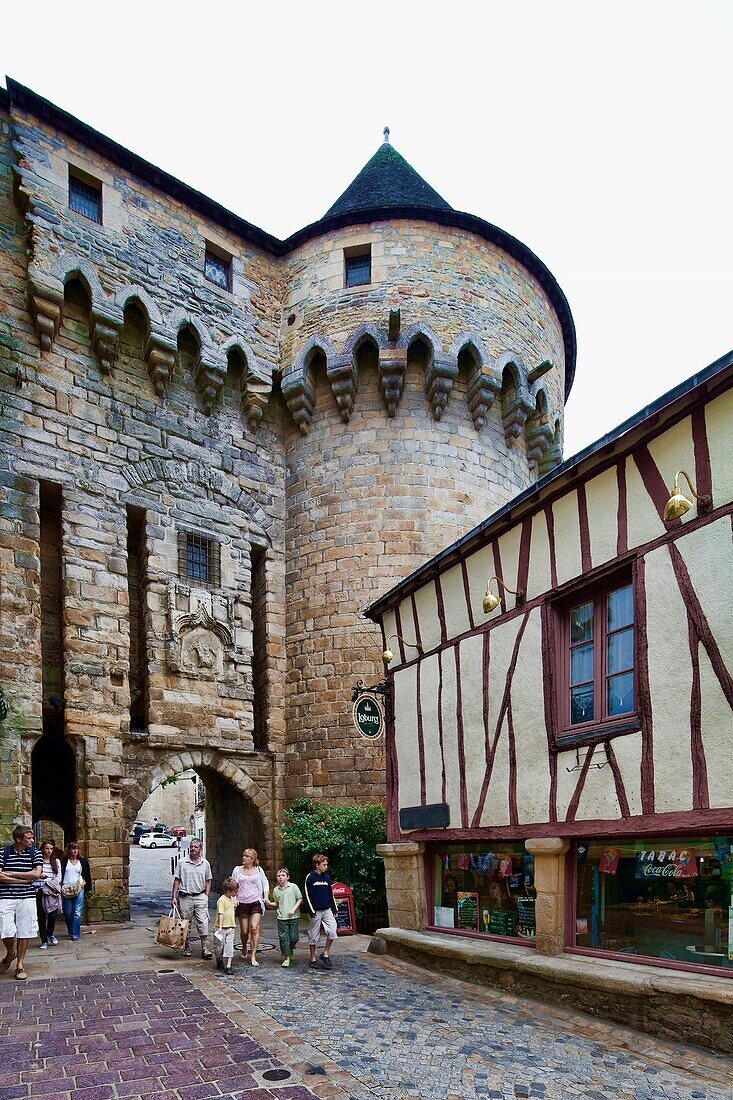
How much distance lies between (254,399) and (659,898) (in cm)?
Answer: 1009

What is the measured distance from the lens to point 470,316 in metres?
13.5

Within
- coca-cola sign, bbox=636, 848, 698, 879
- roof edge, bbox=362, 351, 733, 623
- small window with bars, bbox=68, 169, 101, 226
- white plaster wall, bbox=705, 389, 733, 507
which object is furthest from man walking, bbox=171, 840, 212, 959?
small window with bars, bbox=68, 169, 101, 226

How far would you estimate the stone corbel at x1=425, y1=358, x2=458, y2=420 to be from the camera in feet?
42.7

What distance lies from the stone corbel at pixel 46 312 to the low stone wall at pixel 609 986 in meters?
9.01

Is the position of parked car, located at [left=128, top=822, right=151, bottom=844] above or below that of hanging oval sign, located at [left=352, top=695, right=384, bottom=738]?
below

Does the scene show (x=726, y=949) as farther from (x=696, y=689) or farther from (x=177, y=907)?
(x=177, y=907)

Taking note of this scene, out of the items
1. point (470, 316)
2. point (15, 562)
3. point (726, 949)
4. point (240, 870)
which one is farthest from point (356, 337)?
point (726, 949)

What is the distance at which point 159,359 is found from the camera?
12.1 m

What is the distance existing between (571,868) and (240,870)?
3224 millimetres

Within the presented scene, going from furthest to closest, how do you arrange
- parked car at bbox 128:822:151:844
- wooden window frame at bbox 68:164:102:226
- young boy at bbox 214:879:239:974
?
parked car at bbox 128:822:151:844, wooden window frame at bbox 68:164:102:226, young boy at bbox 214:879:239:974

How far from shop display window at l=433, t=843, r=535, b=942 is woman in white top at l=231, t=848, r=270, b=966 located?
65.1 inches

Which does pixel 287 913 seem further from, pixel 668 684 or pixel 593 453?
pixel 593 453

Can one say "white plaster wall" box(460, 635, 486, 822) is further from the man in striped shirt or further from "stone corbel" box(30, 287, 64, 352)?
"stone corbel" box(30, 287, 64, 352)

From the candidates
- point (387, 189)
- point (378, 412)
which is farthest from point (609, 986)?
point (387, 189)
